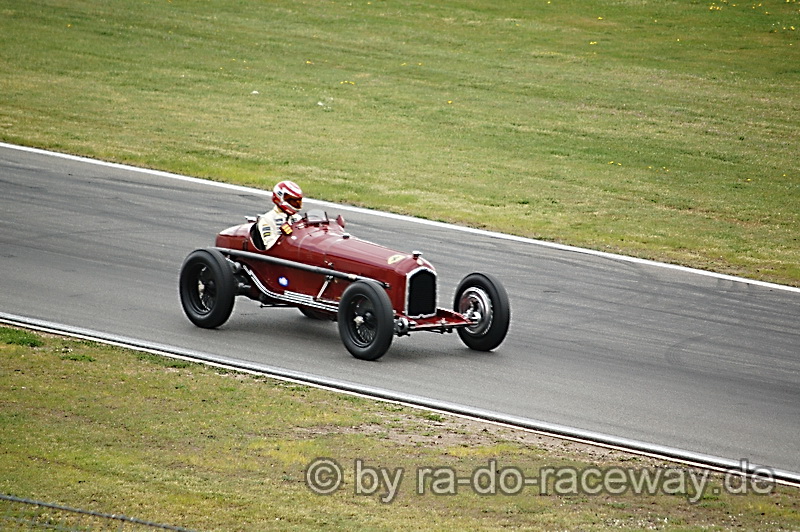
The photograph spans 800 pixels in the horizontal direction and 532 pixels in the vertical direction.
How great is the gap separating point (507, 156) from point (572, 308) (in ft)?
34.9

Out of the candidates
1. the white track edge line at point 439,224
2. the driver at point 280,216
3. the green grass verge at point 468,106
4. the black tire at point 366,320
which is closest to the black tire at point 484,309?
the black tire at point 366,320

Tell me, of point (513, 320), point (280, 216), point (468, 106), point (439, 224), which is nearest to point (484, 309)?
point (513, 320)

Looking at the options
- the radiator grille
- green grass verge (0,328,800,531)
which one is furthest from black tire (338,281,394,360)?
green grass verge (0,328,800,531)

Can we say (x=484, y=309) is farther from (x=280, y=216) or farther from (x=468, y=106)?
(x=468, y=106)

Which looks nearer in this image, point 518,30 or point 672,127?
point 672,127

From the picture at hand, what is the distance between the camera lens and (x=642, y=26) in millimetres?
39094

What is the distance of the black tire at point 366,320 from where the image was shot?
12734mm

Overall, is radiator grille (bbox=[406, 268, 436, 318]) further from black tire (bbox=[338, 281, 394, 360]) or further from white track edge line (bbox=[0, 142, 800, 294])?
white track edge line (bbox=[0, 142, 800, 294])

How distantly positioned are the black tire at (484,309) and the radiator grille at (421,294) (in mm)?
525

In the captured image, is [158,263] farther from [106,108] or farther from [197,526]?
[106,108]

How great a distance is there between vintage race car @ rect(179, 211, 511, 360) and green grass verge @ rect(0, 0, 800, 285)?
22.0 feet

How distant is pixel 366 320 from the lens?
1313 cm

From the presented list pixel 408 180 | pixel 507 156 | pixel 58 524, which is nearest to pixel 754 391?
pixel 58 524

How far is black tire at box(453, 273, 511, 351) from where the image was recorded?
13.5 meters
